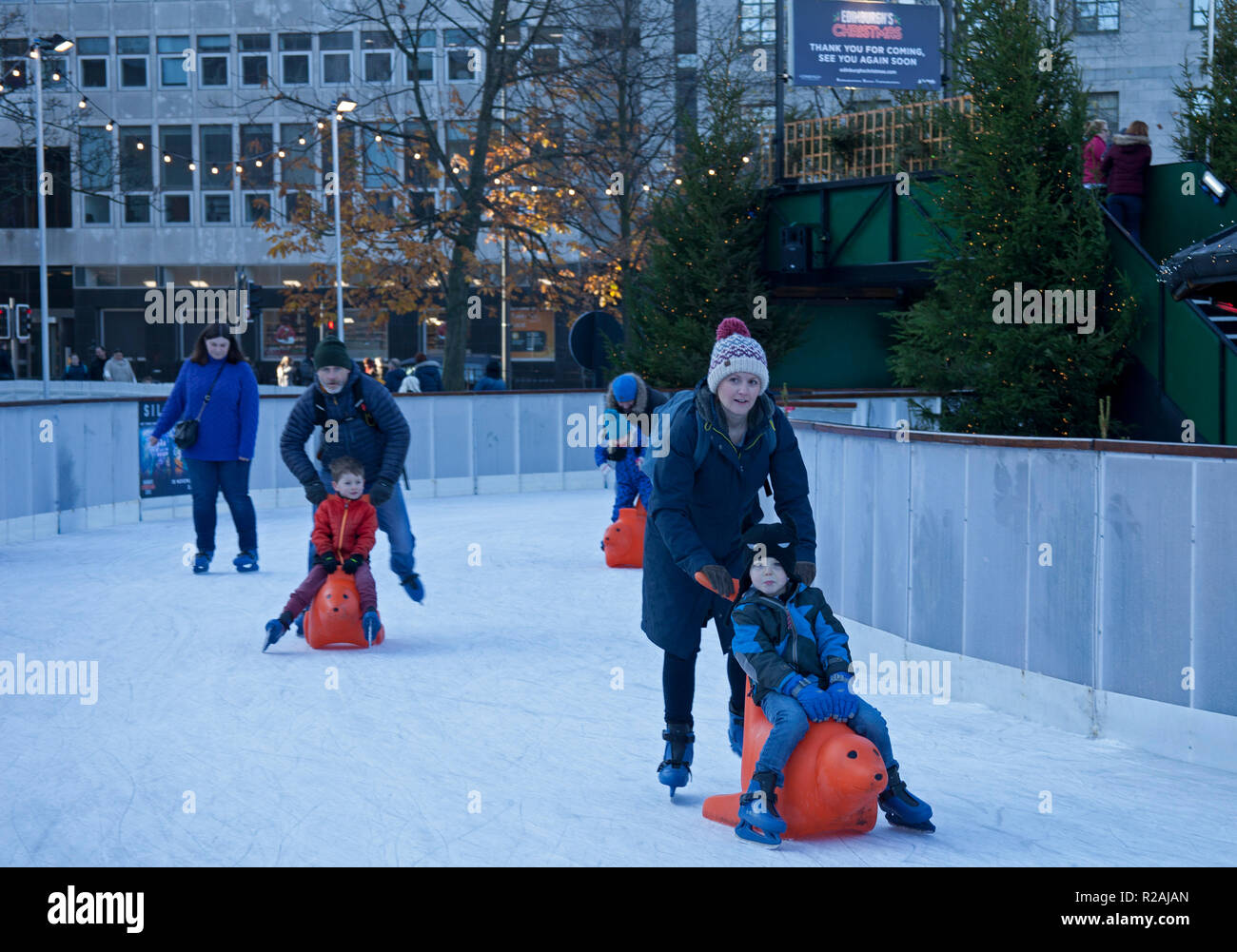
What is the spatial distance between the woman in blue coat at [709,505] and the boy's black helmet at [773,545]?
0.11 ft

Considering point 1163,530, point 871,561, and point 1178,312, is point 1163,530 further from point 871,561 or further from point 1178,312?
point 1178,312

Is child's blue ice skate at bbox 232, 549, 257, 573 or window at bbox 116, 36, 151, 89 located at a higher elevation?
window at bbox 116, 36, 151, 89

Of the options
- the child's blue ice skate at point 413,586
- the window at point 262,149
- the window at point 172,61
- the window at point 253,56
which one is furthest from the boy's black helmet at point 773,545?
the window at point 172,61

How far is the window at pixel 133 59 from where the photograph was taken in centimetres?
4931

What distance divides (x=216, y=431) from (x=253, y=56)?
3908 cm

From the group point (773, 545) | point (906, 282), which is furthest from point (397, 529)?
point (906, 282)

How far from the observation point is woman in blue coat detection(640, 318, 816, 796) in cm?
532

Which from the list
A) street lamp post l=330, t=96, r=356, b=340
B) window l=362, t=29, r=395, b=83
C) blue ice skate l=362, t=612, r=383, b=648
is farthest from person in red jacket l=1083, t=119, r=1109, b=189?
window l=362, t=29, r=395, b=83

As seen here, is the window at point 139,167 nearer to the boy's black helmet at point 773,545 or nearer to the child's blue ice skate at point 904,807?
the boy's black helmet at point 773,545

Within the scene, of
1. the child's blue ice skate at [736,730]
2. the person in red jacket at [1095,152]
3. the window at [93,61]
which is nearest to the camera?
the child's blue ice skate at [736,730]

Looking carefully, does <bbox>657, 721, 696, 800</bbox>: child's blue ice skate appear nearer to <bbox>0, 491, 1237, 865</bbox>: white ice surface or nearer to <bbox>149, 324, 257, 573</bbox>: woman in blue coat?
<bbox>0, 491, 1237, 865</bbox>: white ice surface

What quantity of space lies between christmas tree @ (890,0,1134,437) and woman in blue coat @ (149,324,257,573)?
5550 mm

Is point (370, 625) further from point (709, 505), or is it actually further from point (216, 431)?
Answer: point (216, 431)
